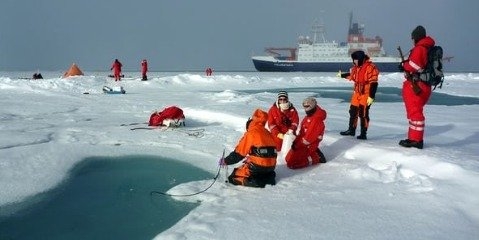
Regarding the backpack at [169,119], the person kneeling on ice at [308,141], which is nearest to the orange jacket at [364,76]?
the person kneeling on ice at [308,141]

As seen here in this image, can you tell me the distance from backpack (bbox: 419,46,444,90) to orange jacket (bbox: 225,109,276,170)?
2366 mm

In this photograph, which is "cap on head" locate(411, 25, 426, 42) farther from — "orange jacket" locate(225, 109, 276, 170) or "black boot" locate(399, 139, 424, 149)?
"orange jacket" locate(225, 109, 276, 170)

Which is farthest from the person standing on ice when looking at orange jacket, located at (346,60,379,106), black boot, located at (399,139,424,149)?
orange jacket, located at (346,60,379,106)

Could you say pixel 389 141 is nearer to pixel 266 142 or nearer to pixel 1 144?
pixel 266 142

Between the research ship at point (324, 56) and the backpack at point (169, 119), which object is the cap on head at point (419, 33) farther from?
the research ship at point (324, 56)

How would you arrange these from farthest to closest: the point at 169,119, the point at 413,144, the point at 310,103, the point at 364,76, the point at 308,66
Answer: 1. the point at 308,66
2. the point at 169,119
3. the point at 364,76
4. the point at 413,144
5. the point at 310,103

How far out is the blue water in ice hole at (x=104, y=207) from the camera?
3.22 metres

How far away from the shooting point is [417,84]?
512 centimetres

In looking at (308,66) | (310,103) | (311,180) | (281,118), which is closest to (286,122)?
(281,118)

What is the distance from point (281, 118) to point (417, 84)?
1.85m

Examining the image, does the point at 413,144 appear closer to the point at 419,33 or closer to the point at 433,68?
the point at 433,68

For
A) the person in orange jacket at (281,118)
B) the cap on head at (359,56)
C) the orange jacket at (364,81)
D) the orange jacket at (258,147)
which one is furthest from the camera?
the cap on head at (359,56)

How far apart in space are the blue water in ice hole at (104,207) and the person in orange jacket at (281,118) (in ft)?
3.95

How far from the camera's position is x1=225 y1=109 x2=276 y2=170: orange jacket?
4168mm
